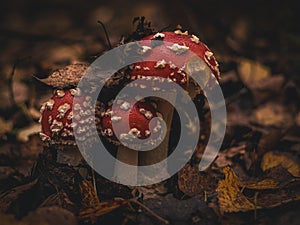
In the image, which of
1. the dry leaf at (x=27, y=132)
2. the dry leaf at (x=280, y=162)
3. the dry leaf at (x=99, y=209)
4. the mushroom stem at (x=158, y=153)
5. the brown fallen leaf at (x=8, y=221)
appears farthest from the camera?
the dry leaf at (x=27, y=132)

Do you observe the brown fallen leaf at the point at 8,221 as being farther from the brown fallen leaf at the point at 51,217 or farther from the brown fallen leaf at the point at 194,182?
the brown fallen leaf at the point at 194,182

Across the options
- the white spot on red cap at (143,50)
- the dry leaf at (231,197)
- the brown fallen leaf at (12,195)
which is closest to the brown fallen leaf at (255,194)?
the dry leaf at (231,197)

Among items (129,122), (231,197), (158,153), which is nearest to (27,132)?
(158,153)

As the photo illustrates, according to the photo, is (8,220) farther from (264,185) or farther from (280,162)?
(280,162)

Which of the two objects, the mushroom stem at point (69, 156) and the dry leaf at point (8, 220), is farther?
the mushroom stem at point (69, 156)

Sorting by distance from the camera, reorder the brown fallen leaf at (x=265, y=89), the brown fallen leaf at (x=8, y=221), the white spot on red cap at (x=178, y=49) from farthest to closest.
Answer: the brown fallen leaf at (x=265, y=89)
the white spot on red cap at (x=178, y=49)
the brown fallen leaf at (x=8, y=221)

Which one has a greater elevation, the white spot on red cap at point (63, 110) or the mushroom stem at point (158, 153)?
the white spot on red cap at point (63, 110)

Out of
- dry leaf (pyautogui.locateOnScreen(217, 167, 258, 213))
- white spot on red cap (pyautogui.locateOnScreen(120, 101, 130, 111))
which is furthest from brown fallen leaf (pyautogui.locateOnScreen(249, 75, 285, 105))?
white spot on red cap (pyautogui.locateOnScreen(120, 101, 130, 111))

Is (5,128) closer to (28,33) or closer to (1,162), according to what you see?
(1,162)
